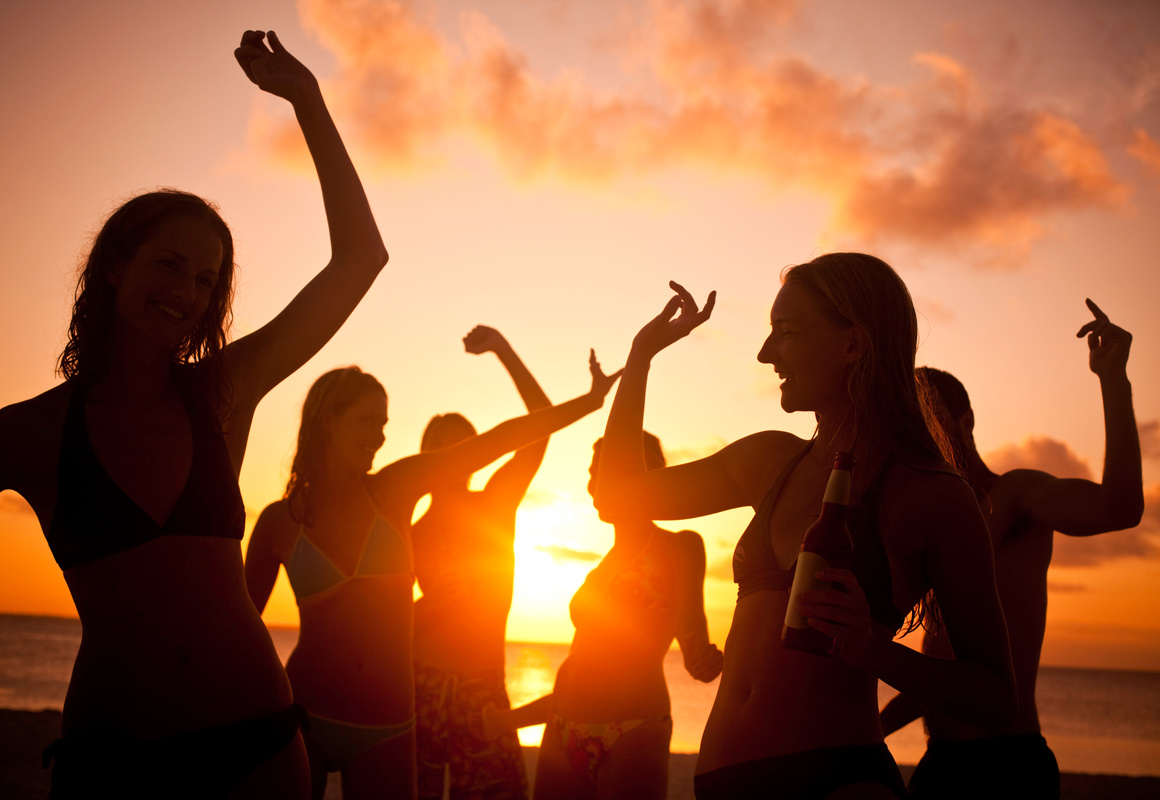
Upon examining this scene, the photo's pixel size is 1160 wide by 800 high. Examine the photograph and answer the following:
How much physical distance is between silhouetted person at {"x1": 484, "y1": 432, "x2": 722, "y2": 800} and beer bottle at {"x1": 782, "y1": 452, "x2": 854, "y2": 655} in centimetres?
243

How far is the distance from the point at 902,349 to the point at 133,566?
223cm

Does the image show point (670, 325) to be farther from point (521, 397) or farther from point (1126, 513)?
point (521, 397)

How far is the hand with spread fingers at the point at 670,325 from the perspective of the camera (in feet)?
9.73

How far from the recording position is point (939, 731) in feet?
11.5

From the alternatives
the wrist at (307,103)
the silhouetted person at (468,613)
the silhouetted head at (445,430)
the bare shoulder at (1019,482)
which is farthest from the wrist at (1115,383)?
the silhouetted head at (445,430)

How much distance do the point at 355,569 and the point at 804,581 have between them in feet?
9.25

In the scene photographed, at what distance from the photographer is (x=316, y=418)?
4.59 meters

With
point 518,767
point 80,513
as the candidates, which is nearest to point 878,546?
point 80,513

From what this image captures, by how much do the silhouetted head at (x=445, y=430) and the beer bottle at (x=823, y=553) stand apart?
4.34 metres

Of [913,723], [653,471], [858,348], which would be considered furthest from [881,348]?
[913,723]

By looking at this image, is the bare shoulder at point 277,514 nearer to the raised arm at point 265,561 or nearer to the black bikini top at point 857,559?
the raised arm at point 265,561

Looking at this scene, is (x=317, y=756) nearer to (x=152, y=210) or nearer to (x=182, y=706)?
(x=182, y=706)

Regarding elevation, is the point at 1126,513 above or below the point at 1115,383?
below

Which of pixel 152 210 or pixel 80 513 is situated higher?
pixel 152 210
